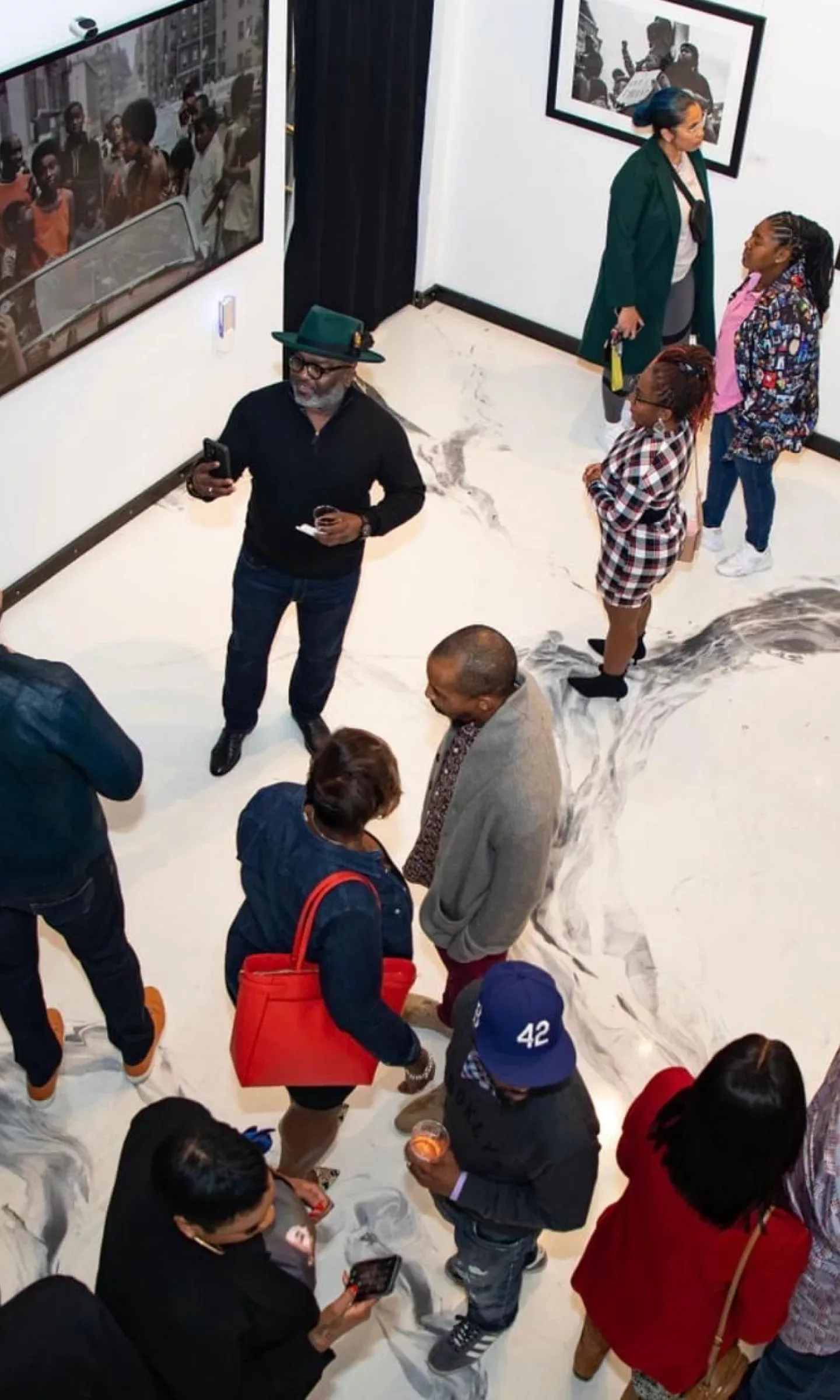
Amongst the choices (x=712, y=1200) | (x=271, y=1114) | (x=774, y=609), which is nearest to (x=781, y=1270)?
(x=712, y=1200)

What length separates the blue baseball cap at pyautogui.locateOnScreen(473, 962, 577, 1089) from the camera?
2.34m

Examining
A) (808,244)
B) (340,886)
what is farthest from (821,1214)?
(808,244)

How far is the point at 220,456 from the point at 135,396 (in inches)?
57.4

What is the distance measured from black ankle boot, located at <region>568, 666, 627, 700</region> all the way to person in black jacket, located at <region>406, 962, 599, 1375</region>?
2248mm

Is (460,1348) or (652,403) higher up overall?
(652,403)

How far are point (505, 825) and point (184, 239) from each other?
285cm

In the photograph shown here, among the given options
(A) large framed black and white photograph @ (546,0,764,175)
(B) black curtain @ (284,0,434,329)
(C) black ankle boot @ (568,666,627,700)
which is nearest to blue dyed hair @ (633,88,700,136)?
(A) large framed black and white photograph @ (546,0,764,175)

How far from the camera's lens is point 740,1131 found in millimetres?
2186

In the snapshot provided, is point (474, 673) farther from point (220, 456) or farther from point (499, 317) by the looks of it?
point (499, 317)

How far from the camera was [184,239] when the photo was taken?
4852 mm

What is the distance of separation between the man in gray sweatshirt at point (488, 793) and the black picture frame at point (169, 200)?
212 cm

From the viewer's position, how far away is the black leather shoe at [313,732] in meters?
4.45

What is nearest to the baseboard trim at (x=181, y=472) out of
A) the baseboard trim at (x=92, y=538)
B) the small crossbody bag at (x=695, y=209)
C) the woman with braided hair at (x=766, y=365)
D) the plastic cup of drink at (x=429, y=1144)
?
the baseboard trim at (x=92, y=538)

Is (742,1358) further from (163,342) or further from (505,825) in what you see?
(163,342)
